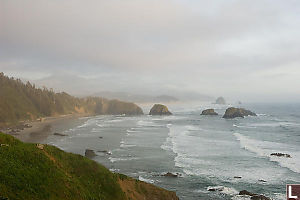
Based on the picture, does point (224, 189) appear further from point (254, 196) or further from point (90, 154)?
point (90, 154)

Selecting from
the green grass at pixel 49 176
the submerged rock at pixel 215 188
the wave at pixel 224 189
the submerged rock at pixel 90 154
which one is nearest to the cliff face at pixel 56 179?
the green grass at pixel 49 176

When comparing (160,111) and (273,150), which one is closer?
(273,150)

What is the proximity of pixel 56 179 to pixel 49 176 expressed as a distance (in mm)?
542

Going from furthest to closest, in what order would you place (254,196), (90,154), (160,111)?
(160,111)
(90,154)
(254,196)

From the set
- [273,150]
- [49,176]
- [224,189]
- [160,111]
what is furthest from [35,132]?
[160,111]

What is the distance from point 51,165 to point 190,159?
99.0 ft

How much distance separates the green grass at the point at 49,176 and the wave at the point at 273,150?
31314mm

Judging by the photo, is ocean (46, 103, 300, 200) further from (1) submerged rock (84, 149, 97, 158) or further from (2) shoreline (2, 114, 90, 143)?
(2) shoreline (2, 114, 90, 143)

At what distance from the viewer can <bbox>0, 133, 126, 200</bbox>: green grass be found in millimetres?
15797

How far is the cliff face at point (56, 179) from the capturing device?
1595 cm

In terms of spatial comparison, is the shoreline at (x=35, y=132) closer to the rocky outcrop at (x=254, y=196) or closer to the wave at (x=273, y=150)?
the wave at (x=273, y=150)

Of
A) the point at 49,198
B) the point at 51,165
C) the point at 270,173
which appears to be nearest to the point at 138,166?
the point at 270,173

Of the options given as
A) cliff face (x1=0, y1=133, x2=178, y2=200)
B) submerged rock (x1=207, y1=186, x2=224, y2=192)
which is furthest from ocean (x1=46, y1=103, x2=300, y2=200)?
cliff face (x1=0, y1=133, x2=178, y2=200)

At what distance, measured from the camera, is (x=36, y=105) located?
14275cm
